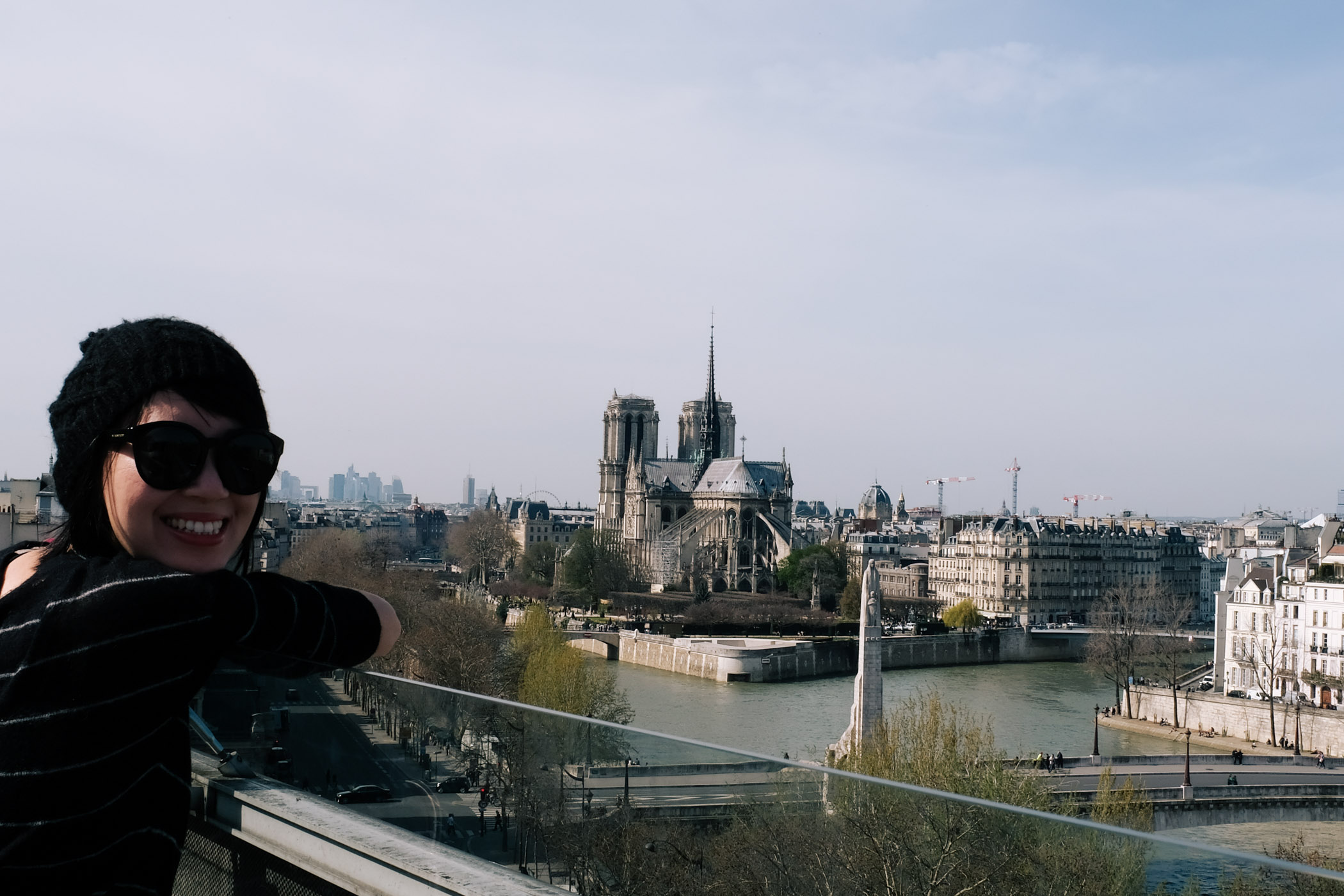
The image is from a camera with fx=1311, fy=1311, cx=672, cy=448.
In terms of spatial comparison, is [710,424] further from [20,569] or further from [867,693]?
[20,569]

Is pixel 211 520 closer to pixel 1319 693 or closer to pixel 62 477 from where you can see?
pixel 62 477

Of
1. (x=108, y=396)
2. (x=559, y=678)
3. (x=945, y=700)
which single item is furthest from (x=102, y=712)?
(x=945, y=700)

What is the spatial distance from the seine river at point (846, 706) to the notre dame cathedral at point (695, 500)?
724 inches

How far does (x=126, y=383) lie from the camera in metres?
1.44

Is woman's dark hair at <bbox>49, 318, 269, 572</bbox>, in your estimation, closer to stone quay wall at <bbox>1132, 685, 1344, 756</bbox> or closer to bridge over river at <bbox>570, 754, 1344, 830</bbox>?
bridge over river at <bbox>570, 754, 1344, 830</bbox>

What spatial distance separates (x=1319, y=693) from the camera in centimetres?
2942

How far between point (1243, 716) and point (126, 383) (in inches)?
1234

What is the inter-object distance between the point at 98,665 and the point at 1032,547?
5435 centimetres

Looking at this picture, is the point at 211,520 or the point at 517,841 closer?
the point at 211,520

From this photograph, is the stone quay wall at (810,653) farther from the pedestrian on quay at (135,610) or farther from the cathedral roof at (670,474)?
the pedestrian on quay at (135,610)

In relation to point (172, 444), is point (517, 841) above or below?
below

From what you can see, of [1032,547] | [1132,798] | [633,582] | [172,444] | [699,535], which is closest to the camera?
[172,444]

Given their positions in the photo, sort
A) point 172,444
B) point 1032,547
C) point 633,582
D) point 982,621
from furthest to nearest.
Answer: point 633,582, point 1032,547, point 982,621, point 172,444

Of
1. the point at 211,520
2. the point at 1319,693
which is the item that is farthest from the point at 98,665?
the point at 1319,693
